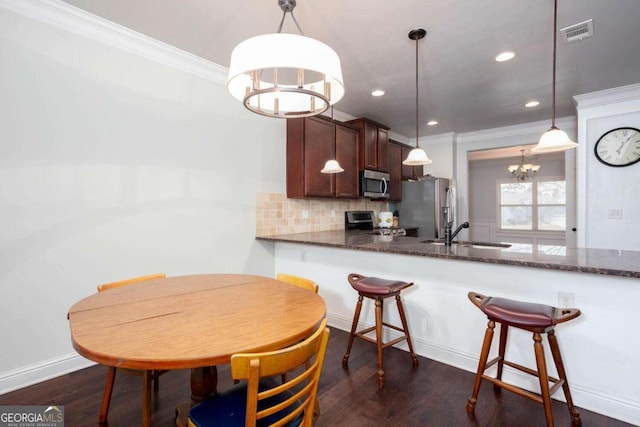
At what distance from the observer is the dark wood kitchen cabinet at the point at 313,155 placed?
345 centimetres

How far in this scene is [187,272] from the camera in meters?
2.71

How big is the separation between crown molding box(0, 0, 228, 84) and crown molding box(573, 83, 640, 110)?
4.13 meters

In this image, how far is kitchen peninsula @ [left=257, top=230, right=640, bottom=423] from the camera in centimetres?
164

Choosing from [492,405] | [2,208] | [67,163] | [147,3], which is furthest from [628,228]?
[2,208]

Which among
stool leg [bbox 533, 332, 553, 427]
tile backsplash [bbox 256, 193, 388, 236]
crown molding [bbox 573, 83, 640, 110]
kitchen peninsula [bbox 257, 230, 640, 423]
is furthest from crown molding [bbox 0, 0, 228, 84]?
crown molding [bbox 573, 83, 640, 110]

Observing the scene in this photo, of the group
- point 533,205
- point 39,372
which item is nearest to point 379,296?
point 39,372

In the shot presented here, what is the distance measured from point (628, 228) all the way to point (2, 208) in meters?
5.73

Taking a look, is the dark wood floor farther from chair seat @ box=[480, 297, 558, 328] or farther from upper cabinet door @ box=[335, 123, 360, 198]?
upper cabinet door @ box=[335, 123, 360, 198]

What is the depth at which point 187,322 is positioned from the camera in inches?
48.4

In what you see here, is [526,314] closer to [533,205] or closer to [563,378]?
[563,378]

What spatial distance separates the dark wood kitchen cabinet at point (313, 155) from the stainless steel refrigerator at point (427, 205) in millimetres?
1556

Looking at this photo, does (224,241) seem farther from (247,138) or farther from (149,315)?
(149,315)

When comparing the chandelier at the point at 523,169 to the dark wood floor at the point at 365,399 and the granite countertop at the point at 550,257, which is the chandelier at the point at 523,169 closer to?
the granite countertop at the point at 550,257

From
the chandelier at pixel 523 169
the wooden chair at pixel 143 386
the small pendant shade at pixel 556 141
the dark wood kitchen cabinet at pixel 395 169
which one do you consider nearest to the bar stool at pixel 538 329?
the small pendant shade at pixel 556 141
